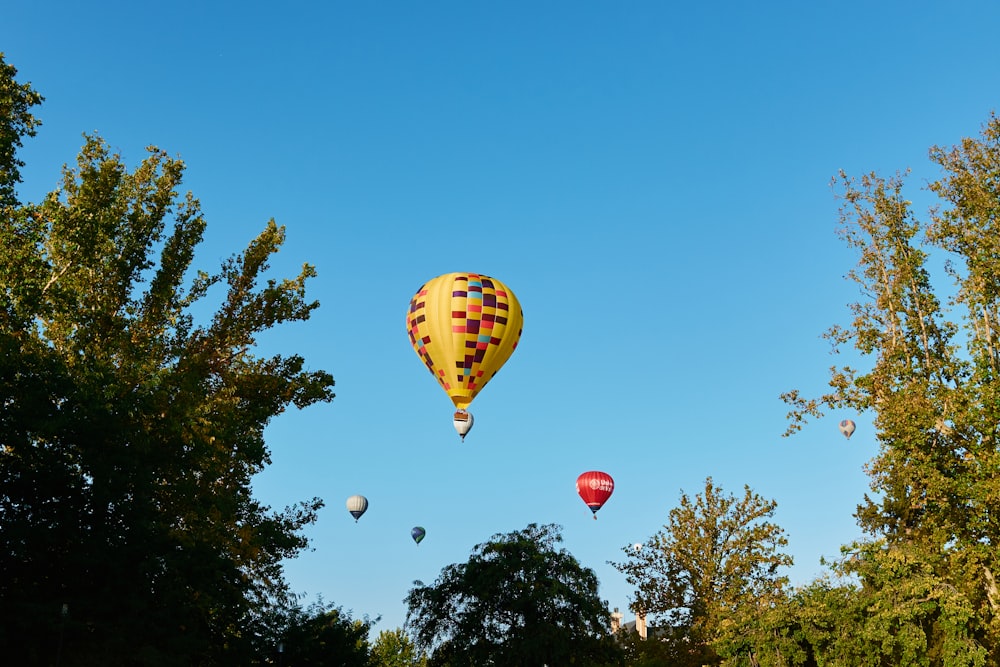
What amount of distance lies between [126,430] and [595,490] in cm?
3538

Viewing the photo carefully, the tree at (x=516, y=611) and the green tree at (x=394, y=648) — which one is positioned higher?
the green tree at (x=394, y=648)

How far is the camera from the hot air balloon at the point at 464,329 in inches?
1678

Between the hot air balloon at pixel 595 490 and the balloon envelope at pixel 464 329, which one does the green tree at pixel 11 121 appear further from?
the hot air balloon at pixel 595 490

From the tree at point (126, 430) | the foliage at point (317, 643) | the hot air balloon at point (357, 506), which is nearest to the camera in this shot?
the tree at point (126, 430)

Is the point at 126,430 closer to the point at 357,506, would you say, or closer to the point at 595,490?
the point at 595,490

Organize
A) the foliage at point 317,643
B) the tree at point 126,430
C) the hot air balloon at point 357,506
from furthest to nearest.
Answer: the hot air balloon at point 357,506 → the foliage at point 317,643 → the tree at point 126,430

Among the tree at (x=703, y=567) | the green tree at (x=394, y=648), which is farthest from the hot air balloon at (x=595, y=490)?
the green tree at (x=394, y=648)

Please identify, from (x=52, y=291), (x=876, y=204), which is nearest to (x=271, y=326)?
(x=52, y=291)

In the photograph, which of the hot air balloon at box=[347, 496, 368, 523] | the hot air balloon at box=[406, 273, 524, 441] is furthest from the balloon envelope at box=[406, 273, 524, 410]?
the hot air balloon at box=[347, 496, 368, 523]

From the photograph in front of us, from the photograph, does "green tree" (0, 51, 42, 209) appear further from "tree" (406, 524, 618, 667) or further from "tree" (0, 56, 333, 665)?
"tree" (406, 524, 618, 667)

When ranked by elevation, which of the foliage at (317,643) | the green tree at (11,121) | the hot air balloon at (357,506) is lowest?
the foliage at (317,643)

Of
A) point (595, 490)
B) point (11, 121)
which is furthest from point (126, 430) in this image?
point (595, 490)

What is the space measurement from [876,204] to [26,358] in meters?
28.4

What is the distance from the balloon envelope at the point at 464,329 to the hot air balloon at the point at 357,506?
76.4ft
